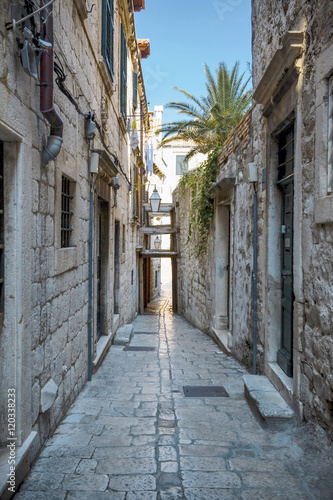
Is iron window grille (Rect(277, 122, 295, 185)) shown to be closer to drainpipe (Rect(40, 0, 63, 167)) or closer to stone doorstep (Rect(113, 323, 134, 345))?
drainpipe (Rect(40, 0, 63, 167))

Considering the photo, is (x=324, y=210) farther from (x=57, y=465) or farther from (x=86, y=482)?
(x=57, y=465)

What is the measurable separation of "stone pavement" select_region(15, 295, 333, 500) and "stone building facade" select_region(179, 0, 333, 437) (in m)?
0.39

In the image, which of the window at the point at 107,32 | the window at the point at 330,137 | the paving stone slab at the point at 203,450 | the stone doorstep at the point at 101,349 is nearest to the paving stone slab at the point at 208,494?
the paving stone slab at the point at 203,450

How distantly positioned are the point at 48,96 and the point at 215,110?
32.6 ft

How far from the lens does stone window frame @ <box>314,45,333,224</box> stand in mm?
2812

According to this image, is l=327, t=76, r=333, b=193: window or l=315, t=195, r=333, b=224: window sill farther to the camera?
l=327, t=76, r=333, b=193: window

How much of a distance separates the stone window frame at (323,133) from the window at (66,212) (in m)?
2.40

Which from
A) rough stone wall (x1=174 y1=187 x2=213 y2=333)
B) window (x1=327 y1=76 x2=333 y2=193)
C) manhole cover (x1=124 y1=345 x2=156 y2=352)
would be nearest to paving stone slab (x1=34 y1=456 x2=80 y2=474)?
window (x1=327 y1=76 x2=333 y2=193)

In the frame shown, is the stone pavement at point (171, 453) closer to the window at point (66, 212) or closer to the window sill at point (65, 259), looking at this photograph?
the window sill at point (65, 259)

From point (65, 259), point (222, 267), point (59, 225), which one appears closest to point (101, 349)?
point (65, 259)

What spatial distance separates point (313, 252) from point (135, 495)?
2127 millimetres

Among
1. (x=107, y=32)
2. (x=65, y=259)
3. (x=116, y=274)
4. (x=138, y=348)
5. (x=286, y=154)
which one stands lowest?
(x=138, y=348)

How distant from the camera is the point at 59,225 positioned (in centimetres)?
362

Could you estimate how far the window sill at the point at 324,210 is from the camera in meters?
2.70
